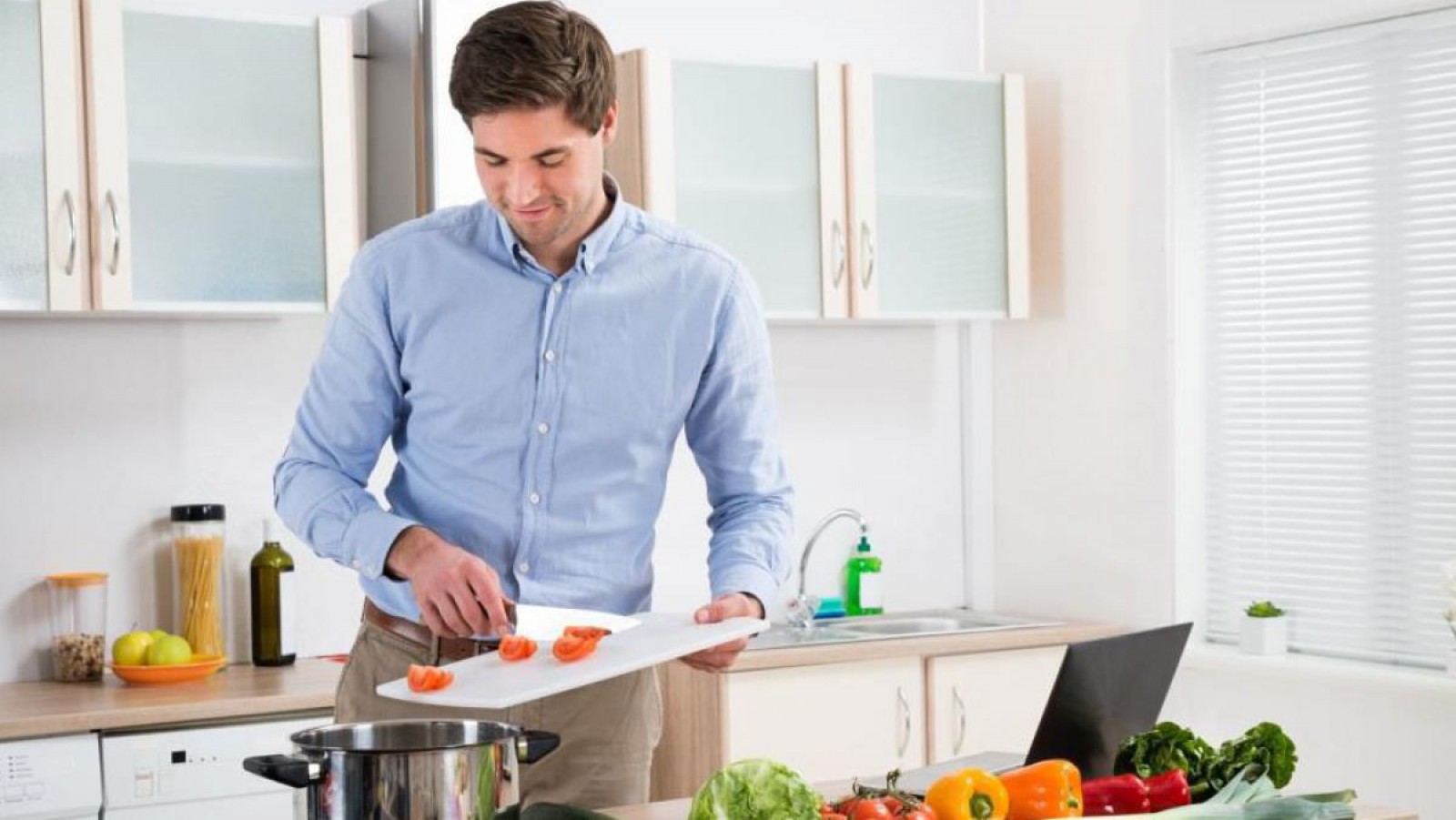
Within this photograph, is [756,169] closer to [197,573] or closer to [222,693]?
[197,573]

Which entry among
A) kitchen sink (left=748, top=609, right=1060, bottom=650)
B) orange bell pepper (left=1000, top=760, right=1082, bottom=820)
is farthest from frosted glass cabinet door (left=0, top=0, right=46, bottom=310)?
orange bell pepper (left=1000, top=760, right=1082, bottom=820)

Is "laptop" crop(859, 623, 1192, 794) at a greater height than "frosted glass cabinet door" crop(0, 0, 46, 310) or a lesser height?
lesser

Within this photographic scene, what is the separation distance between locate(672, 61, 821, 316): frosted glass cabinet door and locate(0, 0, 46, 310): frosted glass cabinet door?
1.37 metres

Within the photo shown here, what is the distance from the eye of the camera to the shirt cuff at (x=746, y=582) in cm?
246

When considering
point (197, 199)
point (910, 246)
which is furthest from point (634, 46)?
point (197, 199)

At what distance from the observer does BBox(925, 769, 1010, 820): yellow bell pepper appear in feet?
6.55

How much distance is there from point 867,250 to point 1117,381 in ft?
2.35

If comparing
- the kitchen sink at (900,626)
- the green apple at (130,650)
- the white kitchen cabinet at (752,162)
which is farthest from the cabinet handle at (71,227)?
the kitchen sink at (900,626)

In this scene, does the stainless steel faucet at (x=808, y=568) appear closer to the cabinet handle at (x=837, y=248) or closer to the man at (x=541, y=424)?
the cabinet handle at (x=837, y=248)

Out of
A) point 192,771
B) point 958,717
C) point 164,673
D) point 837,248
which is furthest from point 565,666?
point 837,248

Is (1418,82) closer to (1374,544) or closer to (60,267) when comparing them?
(1374,544)

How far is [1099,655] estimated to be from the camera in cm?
223

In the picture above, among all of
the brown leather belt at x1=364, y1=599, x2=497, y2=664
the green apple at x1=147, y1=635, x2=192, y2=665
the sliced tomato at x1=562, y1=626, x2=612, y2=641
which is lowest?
the green apple at x1=147, y1=635, x2=192, y2=665

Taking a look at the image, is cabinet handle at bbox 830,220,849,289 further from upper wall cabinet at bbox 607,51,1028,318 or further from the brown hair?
the brown hair
